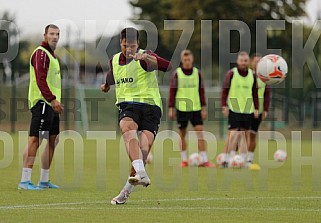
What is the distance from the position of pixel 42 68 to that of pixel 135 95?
7.76ft

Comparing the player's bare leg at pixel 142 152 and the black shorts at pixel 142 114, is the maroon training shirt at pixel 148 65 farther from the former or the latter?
the player's bare leg at pixel 142 152

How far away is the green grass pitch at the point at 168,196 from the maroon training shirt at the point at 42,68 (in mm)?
1398

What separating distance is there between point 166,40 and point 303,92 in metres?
9.10

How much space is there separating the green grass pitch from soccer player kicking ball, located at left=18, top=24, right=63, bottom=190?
0.40 metres

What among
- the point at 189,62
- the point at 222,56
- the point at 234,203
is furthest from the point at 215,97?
the point at 234,203

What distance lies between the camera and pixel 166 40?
4050cm

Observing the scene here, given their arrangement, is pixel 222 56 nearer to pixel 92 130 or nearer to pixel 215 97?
pixel 215 97

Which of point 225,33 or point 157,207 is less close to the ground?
point 225,33

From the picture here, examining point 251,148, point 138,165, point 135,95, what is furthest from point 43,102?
point 251,148

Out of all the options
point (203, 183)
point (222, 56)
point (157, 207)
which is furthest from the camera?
point (222, 56)

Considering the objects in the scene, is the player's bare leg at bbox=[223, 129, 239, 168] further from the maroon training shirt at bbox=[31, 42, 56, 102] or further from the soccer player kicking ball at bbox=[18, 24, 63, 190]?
the maroon training shirt at bbox=[31, 42, 56, 102]

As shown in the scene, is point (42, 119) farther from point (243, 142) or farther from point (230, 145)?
point (243, 142)

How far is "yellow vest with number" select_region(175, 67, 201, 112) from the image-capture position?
58.7ft

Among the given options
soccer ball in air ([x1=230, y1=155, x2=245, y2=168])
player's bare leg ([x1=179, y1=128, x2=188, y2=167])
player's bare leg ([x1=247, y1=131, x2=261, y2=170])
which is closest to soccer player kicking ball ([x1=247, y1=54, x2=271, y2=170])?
player's bare leg ([x1=247, y1=131, x2=261, y2=170])
